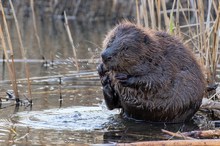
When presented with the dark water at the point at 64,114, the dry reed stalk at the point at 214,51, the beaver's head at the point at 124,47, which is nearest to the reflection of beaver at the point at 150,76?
the beaver's head at the point at 124,47

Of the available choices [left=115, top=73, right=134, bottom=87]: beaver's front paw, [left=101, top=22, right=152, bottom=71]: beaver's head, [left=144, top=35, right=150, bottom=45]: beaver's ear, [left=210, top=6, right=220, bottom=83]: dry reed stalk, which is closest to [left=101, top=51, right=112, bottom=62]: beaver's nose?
[left=101, top=22, right=152, bottom=71]: beaver's head

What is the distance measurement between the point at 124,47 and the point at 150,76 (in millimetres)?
292

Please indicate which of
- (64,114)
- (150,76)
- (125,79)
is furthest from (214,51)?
(64,114)

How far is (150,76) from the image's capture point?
441 cm

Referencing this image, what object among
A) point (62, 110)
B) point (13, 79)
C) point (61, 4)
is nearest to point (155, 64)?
point (62, 110)

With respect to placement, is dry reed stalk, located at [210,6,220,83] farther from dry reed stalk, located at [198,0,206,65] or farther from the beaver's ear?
the beaver's ear

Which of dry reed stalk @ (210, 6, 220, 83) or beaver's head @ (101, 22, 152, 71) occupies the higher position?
beaver's head @ (101, 22, 152, 71)

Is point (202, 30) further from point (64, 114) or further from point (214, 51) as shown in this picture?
point (64, 114)

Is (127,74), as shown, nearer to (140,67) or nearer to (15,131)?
(140,67)

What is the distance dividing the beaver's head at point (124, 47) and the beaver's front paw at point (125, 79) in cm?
5

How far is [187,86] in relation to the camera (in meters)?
4.54

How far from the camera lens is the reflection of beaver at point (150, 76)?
4324mm

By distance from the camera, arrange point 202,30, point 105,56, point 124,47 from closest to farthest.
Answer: point 105,56, point 124,47, point 202,30

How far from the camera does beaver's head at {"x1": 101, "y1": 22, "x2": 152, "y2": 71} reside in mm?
4203
